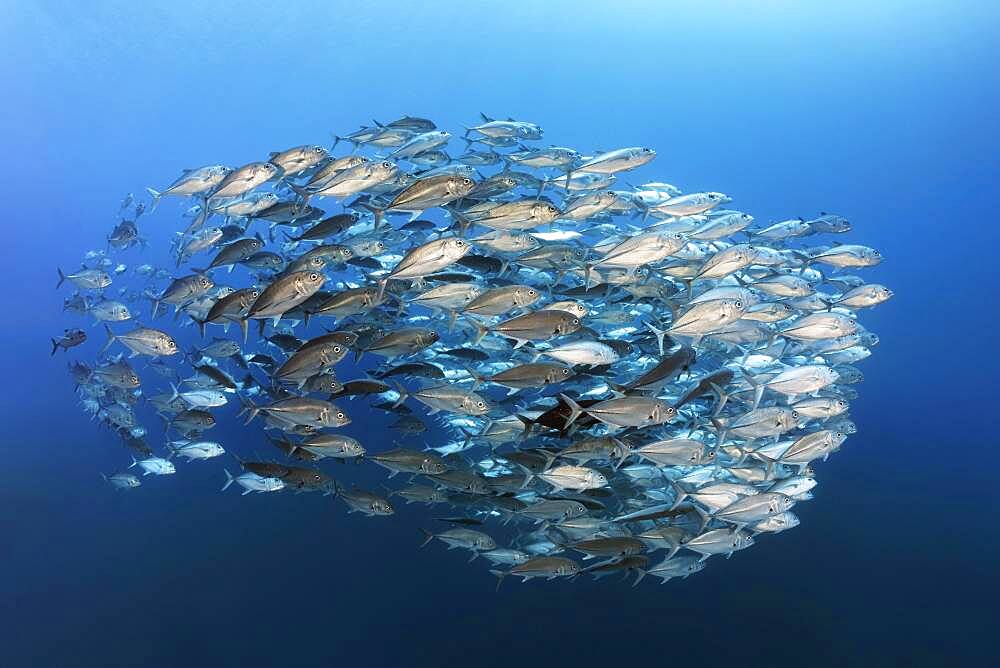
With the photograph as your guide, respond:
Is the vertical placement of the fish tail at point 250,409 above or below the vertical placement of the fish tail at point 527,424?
above

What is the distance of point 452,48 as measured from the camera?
33906 mm

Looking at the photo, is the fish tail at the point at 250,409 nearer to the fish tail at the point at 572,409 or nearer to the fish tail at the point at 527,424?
the fish tail at the point at 527,424

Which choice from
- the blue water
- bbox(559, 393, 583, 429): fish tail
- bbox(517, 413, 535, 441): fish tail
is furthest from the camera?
the blue water

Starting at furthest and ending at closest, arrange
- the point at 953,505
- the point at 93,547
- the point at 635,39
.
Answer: the point at 635,39 → the point at 953,505 → the point at 93,547

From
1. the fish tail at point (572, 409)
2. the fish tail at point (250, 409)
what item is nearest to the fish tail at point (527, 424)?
the fish tail at point (572, 409)

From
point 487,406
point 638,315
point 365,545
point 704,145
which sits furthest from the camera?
point 704,145

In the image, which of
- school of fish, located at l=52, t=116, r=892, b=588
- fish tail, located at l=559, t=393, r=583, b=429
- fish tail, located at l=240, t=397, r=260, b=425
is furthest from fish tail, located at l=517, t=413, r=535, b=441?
fish tail, located at l=240, t=397, r=260, b=425

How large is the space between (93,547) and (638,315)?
25.7 feet

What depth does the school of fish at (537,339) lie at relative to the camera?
3.52 metres

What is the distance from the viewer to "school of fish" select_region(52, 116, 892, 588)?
3521mm

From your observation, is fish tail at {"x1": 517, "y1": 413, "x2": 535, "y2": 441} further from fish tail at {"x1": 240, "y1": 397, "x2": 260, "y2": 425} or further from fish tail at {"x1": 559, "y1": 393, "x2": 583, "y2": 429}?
fish tail at {"x1": 240, "y1": 397, "x2": 260, "y2": 425}

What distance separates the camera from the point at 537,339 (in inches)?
133

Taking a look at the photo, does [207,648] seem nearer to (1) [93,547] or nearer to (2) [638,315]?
(1) [93,547]

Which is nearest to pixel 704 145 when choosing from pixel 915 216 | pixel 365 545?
pixel 915 216
